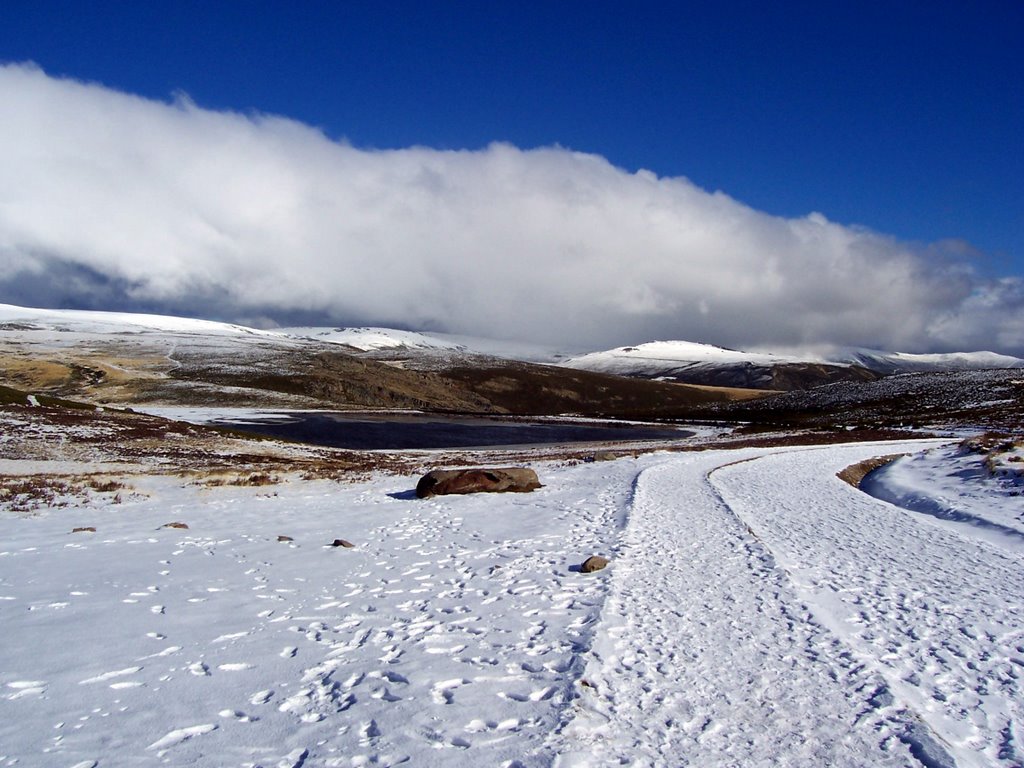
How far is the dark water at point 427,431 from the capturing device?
70.2 meters

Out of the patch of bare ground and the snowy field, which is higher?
the snowy field

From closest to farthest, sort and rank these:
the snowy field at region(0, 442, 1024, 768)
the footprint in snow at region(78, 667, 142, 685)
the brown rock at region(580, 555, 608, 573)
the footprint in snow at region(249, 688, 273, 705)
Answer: the snowy field at region(0, 442, 1024, 768), the footprint in snow at region(249, 688, 273, 705), the footprint in snow at region(78, 667, 142, 685), the brown rock at region(580, 555, 608, 573)

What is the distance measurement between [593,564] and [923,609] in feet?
19.6

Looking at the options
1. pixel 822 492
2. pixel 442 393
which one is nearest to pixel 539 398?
pixel 442 393

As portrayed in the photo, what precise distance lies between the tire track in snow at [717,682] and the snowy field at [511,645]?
0.13 ft

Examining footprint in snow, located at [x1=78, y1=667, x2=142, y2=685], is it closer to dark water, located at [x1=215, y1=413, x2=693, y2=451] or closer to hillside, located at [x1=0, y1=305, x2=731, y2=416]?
dark water, located at [x1=215, y1=413, x2=693, y2=451]

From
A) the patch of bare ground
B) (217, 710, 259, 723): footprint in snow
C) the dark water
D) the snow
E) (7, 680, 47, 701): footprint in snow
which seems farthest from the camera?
the dark water

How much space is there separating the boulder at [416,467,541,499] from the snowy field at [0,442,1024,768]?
261 inches

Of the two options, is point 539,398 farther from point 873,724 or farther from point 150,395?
point 873,724

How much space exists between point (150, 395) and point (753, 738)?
12747 cm

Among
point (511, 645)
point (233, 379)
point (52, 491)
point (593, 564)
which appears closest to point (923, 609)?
point (593, 564)

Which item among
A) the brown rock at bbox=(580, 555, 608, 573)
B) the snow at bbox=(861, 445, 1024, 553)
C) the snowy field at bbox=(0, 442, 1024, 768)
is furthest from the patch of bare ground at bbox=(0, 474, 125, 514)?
the snow at bbox=(861, 445, 1024, 553)

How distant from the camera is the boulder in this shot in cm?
2550

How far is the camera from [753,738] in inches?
263
